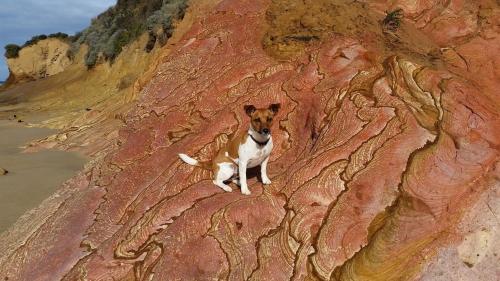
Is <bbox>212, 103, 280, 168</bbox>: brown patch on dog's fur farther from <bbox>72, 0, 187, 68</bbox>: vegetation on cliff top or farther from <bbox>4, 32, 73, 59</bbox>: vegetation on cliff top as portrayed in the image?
<bbox>4, 32, 73, 59</bbox>: vegetation on cliff top

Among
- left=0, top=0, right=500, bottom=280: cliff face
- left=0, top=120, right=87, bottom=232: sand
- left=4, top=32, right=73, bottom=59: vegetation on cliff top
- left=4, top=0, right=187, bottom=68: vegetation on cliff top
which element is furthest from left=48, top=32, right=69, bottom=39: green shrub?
left=0, top=0, right=500, bottom=280: cliff face

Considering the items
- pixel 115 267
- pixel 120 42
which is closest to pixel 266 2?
pixel 115 267

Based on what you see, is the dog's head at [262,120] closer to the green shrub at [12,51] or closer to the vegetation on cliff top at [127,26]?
the vegetation on cliff top at [127,26]

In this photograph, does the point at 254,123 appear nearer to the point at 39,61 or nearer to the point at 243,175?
the point at 243,175

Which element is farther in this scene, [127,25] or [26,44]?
[26,44]

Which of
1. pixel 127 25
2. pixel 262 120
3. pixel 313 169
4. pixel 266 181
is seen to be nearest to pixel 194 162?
pixel 266 181

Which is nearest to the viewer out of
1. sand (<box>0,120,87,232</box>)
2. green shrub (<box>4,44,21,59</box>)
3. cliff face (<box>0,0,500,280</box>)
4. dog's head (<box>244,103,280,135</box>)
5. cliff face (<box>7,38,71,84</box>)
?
cliff face (<box>0,0,500,280</box>)
